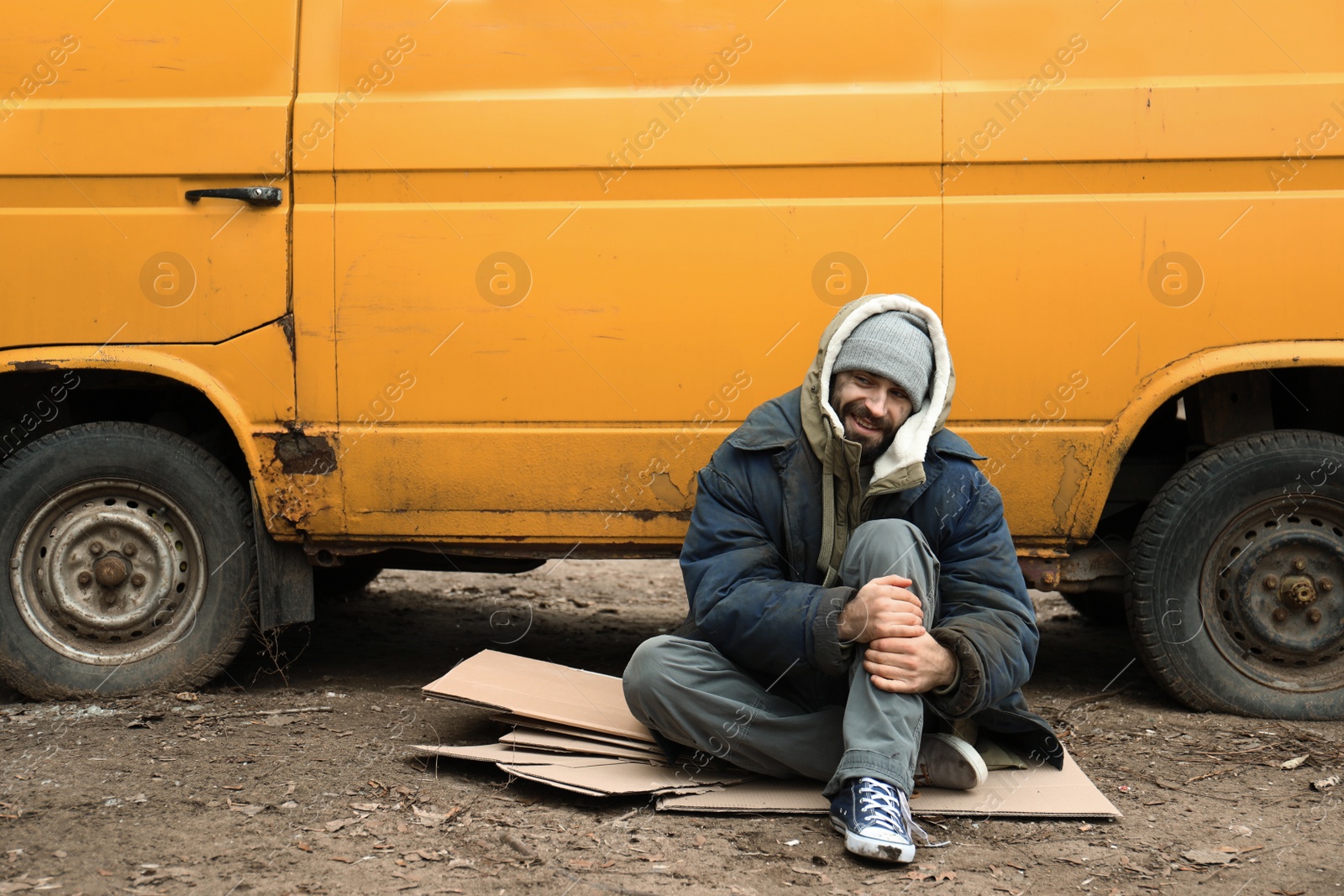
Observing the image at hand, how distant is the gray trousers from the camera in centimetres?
260

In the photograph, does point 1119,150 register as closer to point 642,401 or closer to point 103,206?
point 642,401

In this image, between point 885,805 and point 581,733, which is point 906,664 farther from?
point 581,733

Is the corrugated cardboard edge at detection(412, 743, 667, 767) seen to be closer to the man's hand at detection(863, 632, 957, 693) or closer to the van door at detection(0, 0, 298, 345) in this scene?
the man's hand at detection(863, 632, 957, 693)

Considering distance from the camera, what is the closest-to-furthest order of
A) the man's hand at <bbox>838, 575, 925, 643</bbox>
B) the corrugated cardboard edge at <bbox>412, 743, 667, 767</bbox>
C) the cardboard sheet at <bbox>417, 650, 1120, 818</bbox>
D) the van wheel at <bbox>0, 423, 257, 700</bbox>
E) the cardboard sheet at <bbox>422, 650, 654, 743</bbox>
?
the man's hand at <bbox>838, 575, 925, 643</bbox> → the cardboard sheet at <bbox>417, 650, 1120, 818</bbox> → the corrugated cardboard edge at <bbox>412, 743, 667, 767</bbox> → the cardboard sheet at <bbox>422, 650, 654, 743</bbox> → the van wheel at <bbox>0, 423, 257, 700</bbox>

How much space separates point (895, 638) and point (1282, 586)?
1.68 m

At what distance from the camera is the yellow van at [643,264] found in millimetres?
3258

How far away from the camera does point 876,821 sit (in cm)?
A: 240

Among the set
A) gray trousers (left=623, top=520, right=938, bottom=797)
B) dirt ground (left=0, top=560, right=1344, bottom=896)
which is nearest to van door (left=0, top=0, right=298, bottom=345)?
dirt ground (left=0, top=560, right=1344, bottom=896)

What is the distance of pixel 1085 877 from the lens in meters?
2.42

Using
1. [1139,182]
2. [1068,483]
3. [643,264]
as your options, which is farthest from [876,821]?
[1139,182]

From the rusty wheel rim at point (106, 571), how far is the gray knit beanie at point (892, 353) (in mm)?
2150

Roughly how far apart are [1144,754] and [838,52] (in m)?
2.22

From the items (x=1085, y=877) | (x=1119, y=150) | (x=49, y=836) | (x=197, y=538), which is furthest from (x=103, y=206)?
(x=1085, y=877)

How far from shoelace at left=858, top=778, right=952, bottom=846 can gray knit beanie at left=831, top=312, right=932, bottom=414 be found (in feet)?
3.06
